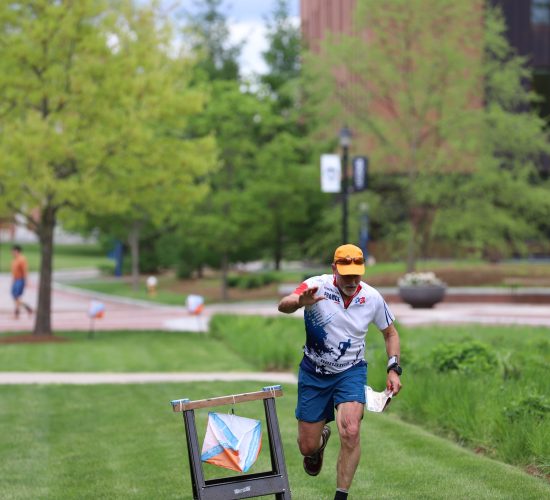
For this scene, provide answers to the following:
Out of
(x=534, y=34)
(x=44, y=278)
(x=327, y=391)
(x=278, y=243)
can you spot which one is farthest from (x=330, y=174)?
(x=534, y=34)

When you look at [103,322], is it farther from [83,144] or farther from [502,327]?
[502,327]

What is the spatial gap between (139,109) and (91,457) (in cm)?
1454

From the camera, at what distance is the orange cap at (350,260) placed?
7172 mm

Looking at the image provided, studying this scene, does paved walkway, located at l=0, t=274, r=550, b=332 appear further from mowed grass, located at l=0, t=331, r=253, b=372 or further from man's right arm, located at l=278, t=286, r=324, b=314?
man's right arm, located at l=278, t=286, r=324, b=314

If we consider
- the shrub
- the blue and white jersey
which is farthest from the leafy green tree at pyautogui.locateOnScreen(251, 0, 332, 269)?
the blue and white jersey

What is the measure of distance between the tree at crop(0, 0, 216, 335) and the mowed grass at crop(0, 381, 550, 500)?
9.40 m

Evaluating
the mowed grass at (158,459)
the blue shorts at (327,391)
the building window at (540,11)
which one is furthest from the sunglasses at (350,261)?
the building window at (540,11)

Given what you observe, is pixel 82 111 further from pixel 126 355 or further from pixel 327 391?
pixel 327 391

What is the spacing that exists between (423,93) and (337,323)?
31984 millimetres

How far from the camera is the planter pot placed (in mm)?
32156

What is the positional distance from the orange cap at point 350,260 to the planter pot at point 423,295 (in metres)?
25.2

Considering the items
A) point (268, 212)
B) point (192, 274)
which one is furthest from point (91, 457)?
point (192, 274)

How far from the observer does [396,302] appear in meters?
35.2

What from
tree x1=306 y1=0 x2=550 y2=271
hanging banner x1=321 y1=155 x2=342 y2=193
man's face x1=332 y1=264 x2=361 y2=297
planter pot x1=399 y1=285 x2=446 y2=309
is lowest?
planter pot x1=399 y1=285 x2=446 y2=309
